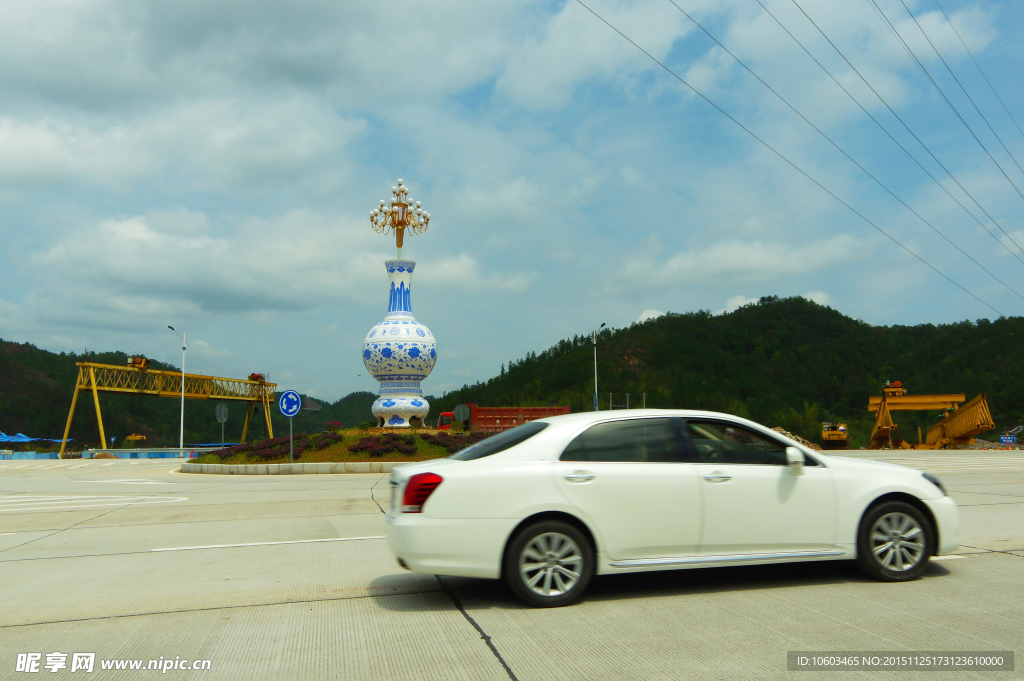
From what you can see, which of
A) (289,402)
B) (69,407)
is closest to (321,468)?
(289,402)

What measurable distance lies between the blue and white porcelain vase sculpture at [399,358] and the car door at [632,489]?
2280 cm

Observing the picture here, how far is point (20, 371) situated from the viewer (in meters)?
93.2

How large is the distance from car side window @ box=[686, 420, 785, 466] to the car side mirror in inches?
3.7

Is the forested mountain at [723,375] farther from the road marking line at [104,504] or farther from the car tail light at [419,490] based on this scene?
the car tail light at [419,490]

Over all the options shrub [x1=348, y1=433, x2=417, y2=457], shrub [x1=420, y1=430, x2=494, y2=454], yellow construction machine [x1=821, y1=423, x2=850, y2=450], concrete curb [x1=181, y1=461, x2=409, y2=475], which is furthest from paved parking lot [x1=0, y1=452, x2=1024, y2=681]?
yellow construction machine [x1=821, y1=423, x2=850, y2=450]

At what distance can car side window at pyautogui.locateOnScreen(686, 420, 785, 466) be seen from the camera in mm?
5730

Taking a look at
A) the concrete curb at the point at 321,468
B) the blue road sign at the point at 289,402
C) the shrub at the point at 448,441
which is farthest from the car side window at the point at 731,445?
the shrub at the point at 448,441

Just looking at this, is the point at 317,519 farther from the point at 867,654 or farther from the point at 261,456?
the point at 261,456

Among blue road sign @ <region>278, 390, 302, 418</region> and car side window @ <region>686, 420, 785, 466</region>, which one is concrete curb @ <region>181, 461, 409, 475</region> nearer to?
blue road sign @ <region>278, 390, 302, 418</region>

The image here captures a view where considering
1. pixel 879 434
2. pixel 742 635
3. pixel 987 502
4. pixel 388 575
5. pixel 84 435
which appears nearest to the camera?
pixel 742 635

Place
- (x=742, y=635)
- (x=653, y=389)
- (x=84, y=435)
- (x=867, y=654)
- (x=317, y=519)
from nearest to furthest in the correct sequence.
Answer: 1. (x=867, y=654)
2. (x=742, y=635)
3. (x=317, y=519)
4. (x=84, y=435)
5. (x=653, y=389)

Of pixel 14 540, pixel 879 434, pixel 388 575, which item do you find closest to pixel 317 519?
pixel 14 540

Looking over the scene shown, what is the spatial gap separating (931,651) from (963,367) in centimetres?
10890

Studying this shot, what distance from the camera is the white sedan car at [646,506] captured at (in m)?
5.14
